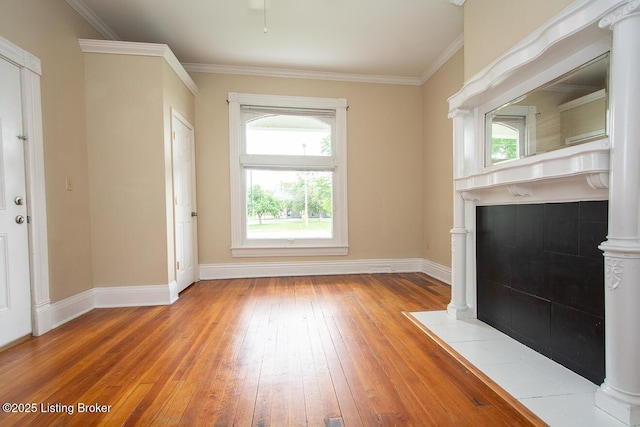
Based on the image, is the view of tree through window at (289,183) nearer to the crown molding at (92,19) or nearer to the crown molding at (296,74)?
the crown molding at (296,74)

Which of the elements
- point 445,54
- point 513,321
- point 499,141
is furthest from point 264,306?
point 445,54

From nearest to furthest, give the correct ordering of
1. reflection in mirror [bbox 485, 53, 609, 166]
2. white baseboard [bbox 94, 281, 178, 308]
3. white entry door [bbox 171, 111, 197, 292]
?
reflection in mirror [bbox 485, 53, 609, 166] → white baseboard [bbox 94, 281, 178, 308] → white entry door [bbox 171, 111, 197, 292]

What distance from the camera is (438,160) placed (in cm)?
402

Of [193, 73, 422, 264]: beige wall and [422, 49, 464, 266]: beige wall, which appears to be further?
[193, 73, 422, 264]: beige wall

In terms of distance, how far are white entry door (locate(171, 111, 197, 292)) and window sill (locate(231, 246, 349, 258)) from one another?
61 centimetres

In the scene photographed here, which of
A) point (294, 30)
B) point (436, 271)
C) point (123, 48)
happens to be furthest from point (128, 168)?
point (436, 271)

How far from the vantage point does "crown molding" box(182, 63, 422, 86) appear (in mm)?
4027

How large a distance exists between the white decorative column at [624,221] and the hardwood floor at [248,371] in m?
0.44

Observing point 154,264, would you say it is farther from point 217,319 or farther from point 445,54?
point 445,54

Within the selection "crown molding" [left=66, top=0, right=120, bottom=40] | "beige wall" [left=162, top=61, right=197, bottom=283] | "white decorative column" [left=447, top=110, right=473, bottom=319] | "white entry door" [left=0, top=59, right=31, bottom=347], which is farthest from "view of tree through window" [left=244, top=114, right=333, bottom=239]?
"white entry door" [left=0, top=59, right=31, bottom=347]

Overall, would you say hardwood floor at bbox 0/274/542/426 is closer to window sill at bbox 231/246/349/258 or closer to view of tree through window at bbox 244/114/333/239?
window sill at bbox 231/246/349/258

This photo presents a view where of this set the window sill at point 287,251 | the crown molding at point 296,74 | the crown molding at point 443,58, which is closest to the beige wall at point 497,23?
the crown molding at point 443,58

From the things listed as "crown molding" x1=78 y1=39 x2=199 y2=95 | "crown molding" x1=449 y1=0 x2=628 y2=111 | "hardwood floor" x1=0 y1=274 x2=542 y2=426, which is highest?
"crown molding" x1=78 y1=39 x2=199 y2=95

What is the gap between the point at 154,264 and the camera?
3.04 m
